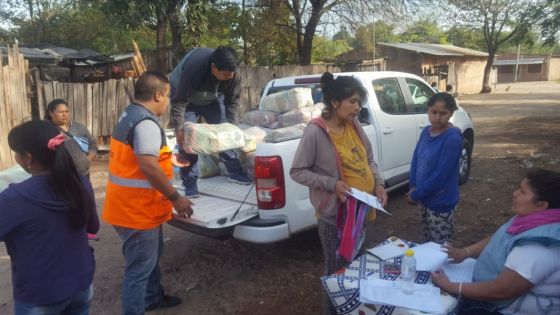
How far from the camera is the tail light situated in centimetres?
346

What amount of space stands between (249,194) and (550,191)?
244 centimetres

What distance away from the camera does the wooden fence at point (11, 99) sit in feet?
23.5

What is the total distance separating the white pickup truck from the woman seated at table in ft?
4.90

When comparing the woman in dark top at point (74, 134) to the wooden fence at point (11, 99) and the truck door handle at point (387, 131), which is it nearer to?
the wooden fence at point (11, 99)

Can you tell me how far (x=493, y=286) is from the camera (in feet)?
6.84

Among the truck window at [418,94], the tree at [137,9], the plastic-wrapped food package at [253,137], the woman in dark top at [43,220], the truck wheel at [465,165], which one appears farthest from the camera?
the tree at [137,9]

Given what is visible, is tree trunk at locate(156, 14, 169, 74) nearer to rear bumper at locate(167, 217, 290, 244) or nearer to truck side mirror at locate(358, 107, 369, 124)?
truck side mirror at locate(358, 107, 369, 124)

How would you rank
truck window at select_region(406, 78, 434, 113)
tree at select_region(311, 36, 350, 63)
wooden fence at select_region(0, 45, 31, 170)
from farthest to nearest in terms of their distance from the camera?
tree at select_region(311, 36, 350, 63) → wooden fence at select_region(0, 45, 31, 170) → truck window at select_region(406, 78, 434, 113)

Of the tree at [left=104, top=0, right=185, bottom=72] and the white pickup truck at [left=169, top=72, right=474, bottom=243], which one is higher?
the tree at [left=104, top=0, right=185, bottom=72]

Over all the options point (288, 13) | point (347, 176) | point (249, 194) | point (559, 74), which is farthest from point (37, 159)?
point (559, 74)

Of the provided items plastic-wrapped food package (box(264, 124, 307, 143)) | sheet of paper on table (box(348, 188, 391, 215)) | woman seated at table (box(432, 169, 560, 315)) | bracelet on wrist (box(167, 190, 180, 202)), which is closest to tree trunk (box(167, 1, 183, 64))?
plastic-wrapped food package (box(264, 124, 307, 143))

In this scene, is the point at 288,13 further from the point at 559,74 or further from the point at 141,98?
the point at 559,74

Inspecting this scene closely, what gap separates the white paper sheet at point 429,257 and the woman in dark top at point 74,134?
358 centimetres

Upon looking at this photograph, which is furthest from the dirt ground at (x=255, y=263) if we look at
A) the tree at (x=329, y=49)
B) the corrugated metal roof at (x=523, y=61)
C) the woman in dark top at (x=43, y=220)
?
the corrugated metal roof at (x=523, y=61)
